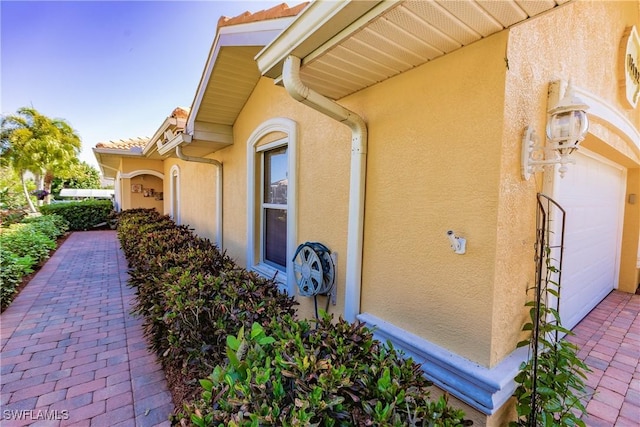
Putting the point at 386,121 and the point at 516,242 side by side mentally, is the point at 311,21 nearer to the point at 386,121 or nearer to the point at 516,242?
the point at 386,121

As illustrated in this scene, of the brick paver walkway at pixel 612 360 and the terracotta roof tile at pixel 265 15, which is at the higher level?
the terracotta roof tile at pixel 265 15

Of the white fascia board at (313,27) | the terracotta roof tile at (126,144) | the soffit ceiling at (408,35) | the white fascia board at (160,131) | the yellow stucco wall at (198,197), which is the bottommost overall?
the yellow stucco wall at (198,197)

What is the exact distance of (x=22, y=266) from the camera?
6.59 meters

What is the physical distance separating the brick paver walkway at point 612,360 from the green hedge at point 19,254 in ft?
28.4

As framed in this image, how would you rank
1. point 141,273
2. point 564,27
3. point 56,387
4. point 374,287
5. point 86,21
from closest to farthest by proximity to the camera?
point 564,27 < point 374,287 < point 56,387 < point 141,273 < point 86,21

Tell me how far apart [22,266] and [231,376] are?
307 inches

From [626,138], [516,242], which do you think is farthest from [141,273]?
[626,138]

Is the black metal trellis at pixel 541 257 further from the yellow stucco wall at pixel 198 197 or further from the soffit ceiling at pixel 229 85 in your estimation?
the yellow stucco wall at pixel 198 197

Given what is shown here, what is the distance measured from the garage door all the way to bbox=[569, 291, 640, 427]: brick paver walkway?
0.22 meters

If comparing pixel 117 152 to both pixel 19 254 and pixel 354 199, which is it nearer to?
pixel 19 254

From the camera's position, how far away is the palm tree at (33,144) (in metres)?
19.3

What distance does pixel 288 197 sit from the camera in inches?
161

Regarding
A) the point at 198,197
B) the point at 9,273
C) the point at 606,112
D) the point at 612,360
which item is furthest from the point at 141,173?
the point at 612,360

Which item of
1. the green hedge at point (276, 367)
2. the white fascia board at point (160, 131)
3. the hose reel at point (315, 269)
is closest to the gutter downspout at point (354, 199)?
the hose reel at point (315, 269)
